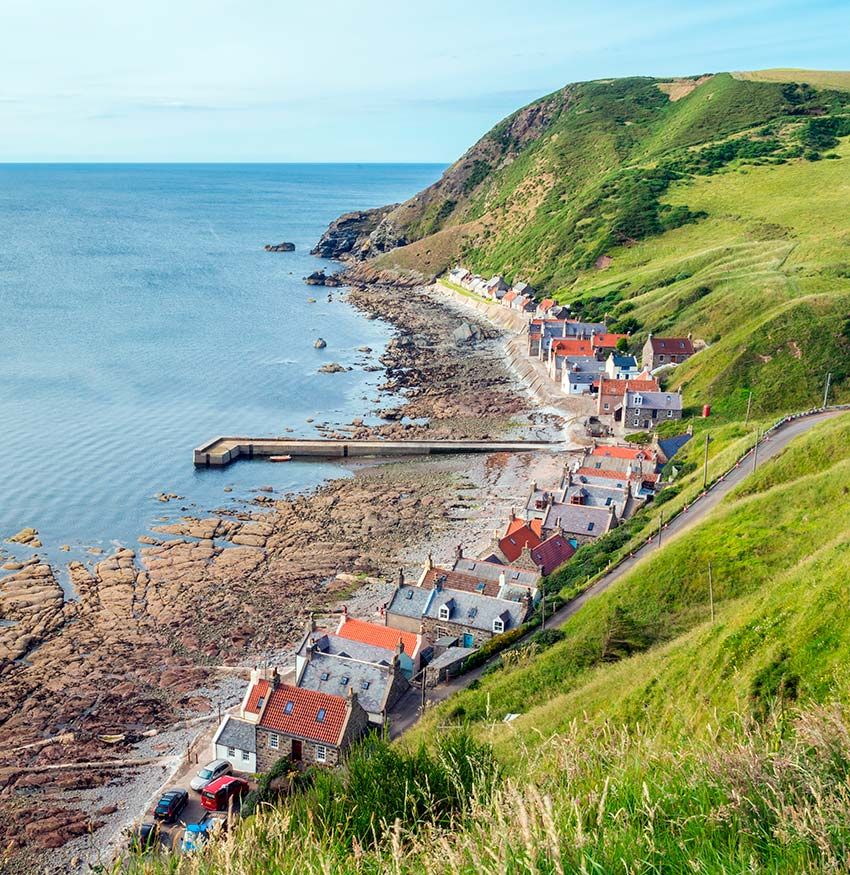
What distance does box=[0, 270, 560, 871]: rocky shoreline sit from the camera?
38.2 metres

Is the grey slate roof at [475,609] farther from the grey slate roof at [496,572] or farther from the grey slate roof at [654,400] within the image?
the grey slate roof at [654,400]

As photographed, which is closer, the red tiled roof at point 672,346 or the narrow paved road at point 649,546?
the narrow paved road at point 649,546

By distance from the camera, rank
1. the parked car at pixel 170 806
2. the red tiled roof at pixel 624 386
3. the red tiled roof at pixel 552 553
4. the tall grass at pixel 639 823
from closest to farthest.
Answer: the tall grass at pixel 639 823
the parked car at pixel 170 806
the red tiled roof at pixel 552 553
the red tiled roof at pixel 624 386

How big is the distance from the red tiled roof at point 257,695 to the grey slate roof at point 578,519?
25473mm

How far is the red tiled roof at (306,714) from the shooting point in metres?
35.9

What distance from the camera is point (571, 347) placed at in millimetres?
111125

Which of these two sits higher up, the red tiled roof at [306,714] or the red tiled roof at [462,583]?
the red tiled roof at [306,714]

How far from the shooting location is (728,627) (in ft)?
103

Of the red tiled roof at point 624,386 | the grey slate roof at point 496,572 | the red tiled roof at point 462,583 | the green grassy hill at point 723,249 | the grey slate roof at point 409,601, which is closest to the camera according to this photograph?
the grey slate roof at point 409,601

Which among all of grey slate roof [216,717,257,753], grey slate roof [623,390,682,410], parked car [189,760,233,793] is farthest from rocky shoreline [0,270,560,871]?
grey slate roof [623,390,682,410]

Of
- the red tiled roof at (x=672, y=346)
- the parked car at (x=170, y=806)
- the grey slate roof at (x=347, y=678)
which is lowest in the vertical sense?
the parked car at (x=170, y=806)

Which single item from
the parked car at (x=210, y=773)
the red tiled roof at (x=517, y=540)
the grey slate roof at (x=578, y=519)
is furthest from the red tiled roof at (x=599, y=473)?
the parked car at (x=210, y=773)

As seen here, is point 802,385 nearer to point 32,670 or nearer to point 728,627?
point 728,627

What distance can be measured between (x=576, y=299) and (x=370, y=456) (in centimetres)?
6498
